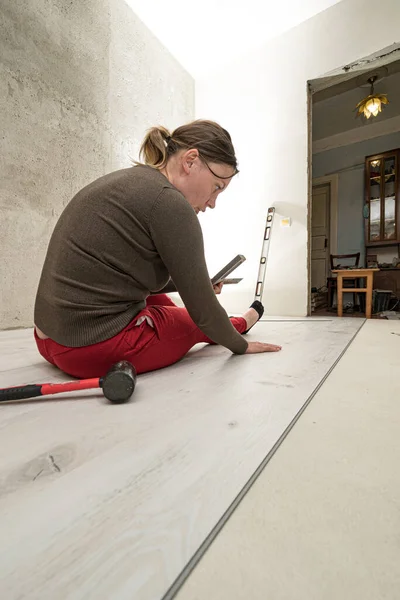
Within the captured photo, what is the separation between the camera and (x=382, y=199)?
5246 mm

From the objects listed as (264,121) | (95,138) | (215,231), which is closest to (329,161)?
(264,121)

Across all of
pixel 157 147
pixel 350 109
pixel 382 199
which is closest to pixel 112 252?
pixel 157 147

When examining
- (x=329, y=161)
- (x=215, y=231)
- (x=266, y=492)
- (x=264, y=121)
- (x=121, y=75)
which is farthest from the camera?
(x=329, y=161)

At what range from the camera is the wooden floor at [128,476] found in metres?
0.31

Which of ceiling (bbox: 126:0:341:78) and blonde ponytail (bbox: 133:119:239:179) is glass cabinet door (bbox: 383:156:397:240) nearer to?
ceiling (bbox: 126:0:341:78)

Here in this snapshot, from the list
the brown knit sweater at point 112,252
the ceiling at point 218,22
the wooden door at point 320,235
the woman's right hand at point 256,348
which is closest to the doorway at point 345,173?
the wooden door at point 320,235

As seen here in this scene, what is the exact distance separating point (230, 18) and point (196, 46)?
1.58 ft

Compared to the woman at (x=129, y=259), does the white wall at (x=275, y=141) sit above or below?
above

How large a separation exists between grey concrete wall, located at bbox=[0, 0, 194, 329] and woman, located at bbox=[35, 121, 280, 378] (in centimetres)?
147

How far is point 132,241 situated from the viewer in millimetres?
854

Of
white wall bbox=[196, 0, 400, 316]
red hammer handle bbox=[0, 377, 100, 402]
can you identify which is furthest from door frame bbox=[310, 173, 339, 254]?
red hammer handle bbox=[0, 377, 100, 402]

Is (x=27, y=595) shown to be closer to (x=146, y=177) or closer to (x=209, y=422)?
(x=209, y=422)

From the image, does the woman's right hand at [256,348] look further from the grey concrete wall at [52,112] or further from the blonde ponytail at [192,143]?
the grey concrete wall at [52,112]

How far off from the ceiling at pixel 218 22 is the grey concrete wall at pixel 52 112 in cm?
23
